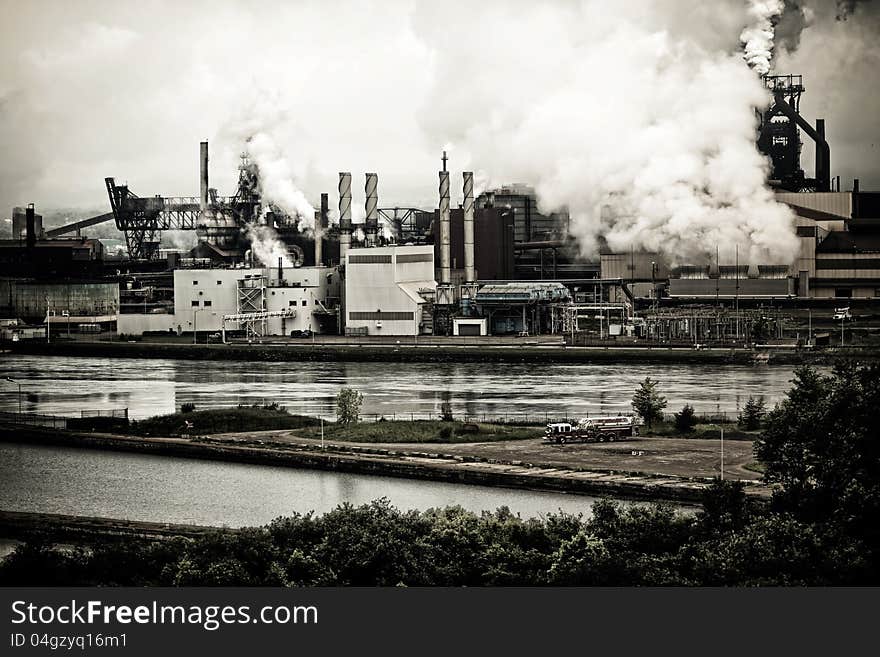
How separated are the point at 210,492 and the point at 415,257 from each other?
1128 cm

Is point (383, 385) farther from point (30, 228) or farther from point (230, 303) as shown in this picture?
point (30, 228)

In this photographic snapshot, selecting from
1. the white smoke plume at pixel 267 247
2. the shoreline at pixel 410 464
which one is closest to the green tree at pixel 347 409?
the shoreline at pixel 410 464

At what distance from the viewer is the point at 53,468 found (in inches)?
393

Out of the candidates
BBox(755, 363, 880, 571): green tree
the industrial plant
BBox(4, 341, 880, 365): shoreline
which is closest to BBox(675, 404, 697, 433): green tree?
BBox(755, 363, 880, 571): green tree

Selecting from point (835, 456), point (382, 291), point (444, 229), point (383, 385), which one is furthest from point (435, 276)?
point (835, 456)

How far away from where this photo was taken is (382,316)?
19.8 meters

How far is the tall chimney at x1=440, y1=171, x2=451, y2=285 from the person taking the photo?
21.4 metres

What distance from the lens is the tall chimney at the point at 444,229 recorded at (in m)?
21.4

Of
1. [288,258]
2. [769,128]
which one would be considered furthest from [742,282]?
[288,258]

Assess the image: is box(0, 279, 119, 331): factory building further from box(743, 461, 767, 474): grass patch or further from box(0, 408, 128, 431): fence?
box(743, 461, 767, 474): grass patch

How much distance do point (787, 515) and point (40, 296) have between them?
16918mm

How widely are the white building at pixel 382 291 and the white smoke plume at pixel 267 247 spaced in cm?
303

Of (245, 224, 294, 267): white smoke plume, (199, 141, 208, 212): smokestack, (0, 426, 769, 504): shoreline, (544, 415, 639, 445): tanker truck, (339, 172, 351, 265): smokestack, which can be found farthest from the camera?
(199, 141, 208, 212): smokestack

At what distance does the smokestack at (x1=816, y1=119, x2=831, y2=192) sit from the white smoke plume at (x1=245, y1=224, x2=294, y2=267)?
27.2 ft
